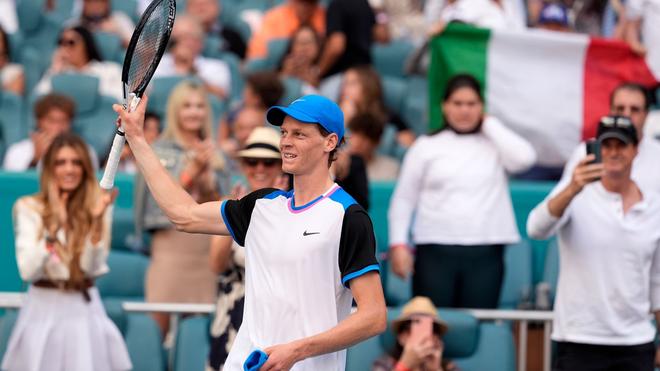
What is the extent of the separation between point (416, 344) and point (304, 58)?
4.42m

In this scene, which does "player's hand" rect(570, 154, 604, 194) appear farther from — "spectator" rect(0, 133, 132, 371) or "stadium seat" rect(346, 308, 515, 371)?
"spectator" rect(0, 133, 132, 371)

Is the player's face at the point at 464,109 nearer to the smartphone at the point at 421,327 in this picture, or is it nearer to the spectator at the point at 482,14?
the smartphone at the point at 421,327

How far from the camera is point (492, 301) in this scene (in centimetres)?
774

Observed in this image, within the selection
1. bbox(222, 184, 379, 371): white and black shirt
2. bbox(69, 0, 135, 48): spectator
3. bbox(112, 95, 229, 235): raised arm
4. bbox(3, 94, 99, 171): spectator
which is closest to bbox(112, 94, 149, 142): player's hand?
bbox(112, 95, 229, 235): raised arm

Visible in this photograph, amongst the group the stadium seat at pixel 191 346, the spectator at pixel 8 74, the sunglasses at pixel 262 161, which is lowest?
the stadium seat at pixel 191 346

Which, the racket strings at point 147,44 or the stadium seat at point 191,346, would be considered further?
the stadium seat at point 191,346

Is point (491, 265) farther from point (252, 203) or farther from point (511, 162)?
point (252, 203)

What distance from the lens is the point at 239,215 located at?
16.0ft

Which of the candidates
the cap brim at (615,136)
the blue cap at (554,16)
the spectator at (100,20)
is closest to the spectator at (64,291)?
the cap brim at (615,136)

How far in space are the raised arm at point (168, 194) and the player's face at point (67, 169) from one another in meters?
2.28

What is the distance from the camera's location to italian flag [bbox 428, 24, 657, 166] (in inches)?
377

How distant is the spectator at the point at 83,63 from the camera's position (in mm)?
10875

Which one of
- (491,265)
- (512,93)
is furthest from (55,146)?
(512,93)

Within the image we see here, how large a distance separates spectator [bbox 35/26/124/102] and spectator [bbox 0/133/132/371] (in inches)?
154
